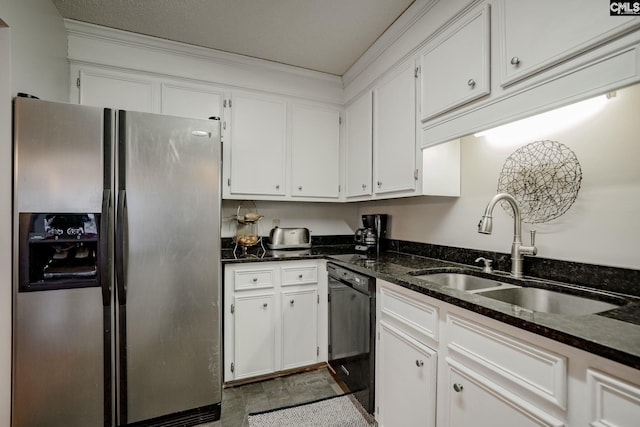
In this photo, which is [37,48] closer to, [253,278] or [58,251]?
[58,251]

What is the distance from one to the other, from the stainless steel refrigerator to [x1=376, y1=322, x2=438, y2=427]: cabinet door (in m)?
1.01

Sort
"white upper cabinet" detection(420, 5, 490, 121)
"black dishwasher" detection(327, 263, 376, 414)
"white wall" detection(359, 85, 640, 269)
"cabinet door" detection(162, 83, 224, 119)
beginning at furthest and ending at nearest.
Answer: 1. "cabinet door" detection(162, 83, 224, 119)
2. "black dishwasher" detection(327, 263, 376, 414)
3. "white upper cabinet" detection(420, 5, 490, 121)
4. "white wall" detection(359, 85, 640, 269)

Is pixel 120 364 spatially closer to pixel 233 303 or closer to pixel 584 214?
pixel 233 303

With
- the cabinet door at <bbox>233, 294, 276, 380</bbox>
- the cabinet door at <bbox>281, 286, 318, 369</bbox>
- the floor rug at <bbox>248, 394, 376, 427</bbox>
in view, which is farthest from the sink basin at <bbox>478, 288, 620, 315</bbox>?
the cabinet door at <bbox>233, 294, 276, 380</bbox>

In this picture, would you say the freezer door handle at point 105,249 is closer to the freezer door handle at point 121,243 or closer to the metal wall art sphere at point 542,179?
the freezer door handle at point 121,243

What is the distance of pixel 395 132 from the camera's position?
78.1 inches

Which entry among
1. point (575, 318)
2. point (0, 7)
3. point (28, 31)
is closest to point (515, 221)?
point (575, 318)

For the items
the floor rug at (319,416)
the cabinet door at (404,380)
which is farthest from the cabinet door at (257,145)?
the floor rug at (319,416)

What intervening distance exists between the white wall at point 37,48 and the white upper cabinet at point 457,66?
213 centimetres

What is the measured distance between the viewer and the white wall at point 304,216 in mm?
2611

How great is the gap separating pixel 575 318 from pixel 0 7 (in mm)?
2574

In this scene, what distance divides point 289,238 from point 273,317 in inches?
28.2

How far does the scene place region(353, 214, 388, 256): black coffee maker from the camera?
248cm

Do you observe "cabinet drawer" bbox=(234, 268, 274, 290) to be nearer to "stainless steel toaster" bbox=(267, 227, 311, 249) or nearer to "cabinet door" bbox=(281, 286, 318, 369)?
"cabinet door" bbox=(281, 286, 318, 369)
